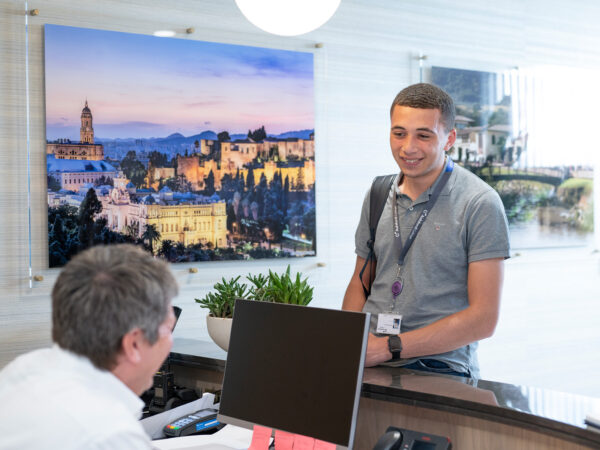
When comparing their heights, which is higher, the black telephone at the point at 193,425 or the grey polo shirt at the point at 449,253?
the grey polo shirt at the point at 449,253

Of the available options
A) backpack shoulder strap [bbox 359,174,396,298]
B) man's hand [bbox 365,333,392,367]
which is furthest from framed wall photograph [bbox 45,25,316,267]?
man's hand [bbox 365,333,392,367]

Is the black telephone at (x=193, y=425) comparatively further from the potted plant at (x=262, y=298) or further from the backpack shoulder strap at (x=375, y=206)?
the backpack shoulder strap at (x=375, y=206)

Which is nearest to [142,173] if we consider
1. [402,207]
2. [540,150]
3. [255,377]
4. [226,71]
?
[226,71]

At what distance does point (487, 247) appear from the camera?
2170mm

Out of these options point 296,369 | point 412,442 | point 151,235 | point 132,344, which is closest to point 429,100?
point 296,369

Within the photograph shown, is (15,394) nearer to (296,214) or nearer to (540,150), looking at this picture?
(296,214)

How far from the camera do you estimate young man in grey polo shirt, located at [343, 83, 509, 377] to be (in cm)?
213

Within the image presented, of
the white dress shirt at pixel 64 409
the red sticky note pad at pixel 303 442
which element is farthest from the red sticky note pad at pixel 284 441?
the white dress shirt at pixel 64 409

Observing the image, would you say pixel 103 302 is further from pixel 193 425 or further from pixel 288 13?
pixel 288 13

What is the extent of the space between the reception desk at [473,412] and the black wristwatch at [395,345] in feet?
0.21

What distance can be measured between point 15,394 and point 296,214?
2654 mm

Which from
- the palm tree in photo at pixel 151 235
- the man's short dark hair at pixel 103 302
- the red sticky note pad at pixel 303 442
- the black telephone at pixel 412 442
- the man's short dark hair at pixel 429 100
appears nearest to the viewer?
the man's short dark hair at pixel 103 302

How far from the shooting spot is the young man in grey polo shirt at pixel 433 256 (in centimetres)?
213

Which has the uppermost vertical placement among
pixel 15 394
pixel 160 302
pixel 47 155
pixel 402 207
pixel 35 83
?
pixel 35 83
